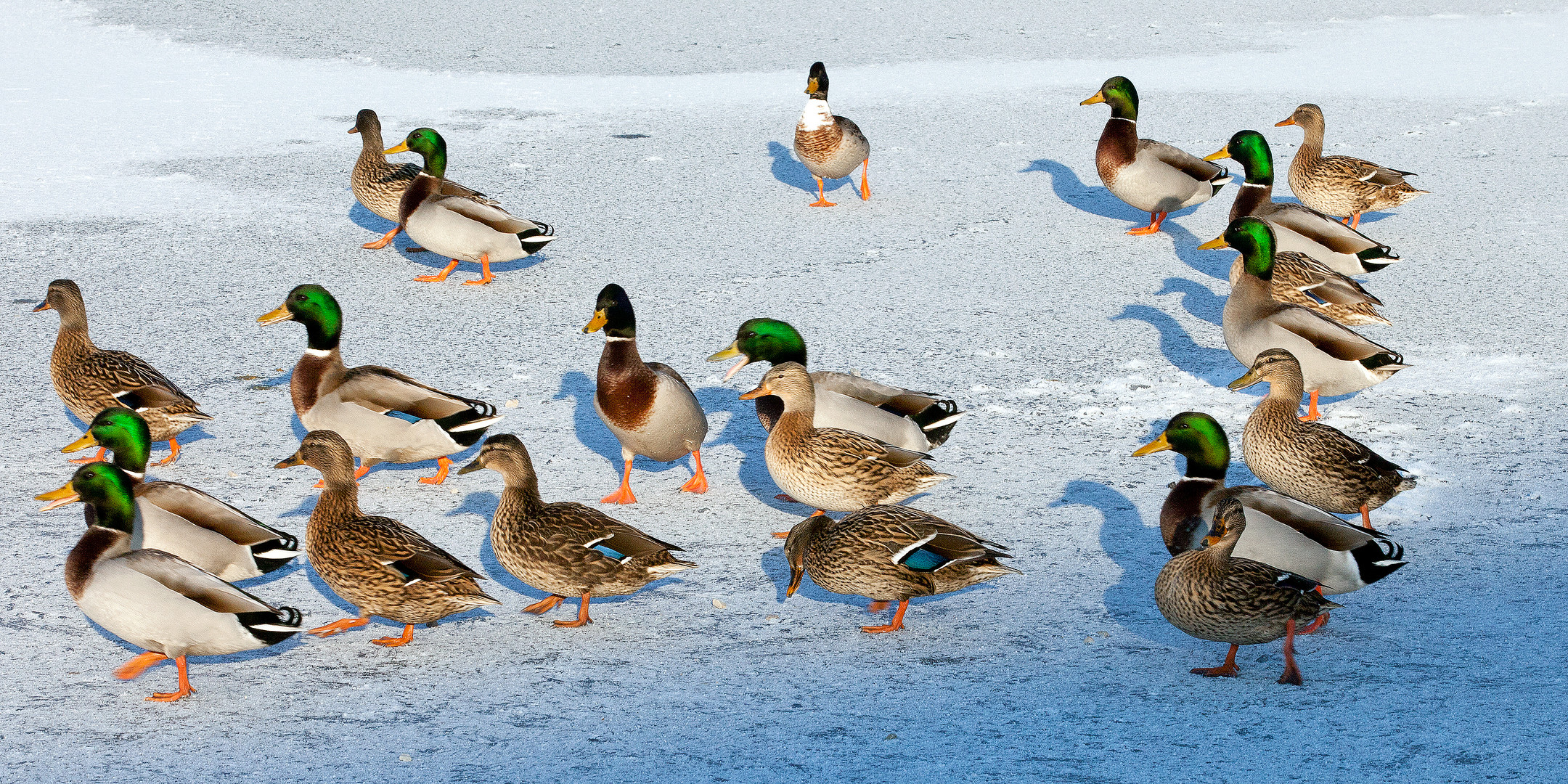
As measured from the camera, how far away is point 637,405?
5422mm

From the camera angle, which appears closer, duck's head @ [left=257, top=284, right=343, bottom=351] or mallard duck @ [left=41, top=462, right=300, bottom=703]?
mallard duck @ [left=41, top=462, right=300, bottom=703]

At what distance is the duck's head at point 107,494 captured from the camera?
4.21 m

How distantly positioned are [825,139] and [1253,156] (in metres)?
2.70

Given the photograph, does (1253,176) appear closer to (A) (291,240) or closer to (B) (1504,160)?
(B) (1504,160)

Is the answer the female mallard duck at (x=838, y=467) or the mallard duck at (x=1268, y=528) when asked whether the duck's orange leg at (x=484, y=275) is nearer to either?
the female mallard duck at (x=838, y=467)

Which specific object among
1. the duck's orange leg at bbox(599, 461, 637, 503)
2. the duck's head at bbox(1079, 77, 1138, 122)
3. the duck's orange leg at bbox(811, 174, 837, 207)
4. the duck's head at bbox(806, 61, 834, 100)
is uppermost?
the duck's head at bbox(1079, 77, 1138, 122)

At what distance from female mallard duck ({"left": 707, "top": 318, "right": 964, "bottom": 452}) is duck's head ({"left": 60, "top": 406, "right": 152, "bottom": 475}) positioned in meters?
2.09

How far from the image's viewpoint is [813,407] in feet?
17.5

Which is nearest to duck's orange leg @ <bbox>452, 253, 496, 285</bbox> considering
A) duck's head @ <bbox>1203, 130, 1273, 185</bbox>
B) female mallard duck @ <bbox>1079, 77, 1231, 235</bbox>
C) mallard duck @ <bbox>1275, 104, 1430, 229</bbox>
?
female mallard duck @ <bbox>1079, 77, 1231, 235</bbox>

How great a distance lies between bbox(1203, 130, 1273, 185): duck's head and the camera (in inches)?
326

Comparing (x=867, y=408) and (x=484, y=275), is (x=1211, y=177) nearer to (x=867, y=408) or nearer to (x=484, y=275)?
(x=867, y=408)

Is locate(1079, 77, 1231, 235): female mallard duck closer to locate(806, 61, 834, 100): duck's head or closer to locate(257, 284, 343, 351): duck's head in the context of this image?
locate(806, 61, 834, 100): duck's head

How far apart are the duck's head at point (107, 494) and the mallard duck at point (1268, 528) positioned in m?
3.23

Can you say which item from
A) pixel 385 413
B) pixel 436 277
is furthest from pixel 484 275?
pixel 385 413
